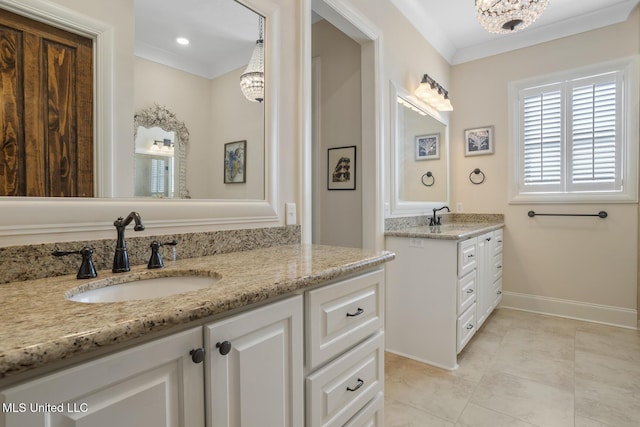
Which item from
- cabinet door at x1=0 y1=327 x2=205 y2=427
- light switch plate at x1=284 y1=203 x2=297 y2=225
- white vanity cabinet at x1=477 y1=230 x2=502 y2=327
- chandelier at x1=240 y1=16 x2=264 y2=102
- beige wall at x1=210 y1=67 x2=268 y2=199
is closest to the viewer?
cabinet door at x1=0 y1=327 x2=205 y2=427

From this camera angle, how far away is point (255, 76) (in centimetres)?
154

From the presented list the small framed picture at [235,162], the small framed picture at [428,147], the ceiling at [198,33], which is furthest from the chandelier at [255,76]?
the small framed picture at [428,147]

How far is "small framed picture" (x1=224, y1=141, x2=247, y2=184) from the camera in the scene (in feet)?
4.73

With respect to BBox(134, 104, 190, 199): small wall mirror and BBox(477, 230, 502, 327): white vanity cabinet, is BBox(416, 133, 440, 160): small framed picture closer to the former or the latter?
BBox(477, 230, 502, 327): white vanity cabinet

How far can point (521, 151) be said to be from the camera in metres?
3.35

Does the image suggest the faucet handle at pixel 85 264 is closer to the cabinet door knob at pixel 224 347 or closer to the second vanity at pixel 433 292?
the cabinet door knob at pixel 224 347

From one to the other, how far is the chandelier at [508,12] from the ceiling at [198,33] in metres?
1.64

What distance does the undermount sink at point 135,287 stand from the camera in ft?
2.85

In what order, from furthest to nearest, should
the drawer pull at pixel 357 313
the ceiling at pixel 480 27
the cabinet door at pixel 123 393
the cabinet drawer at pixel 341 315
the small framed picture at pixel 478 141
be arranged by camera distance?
the small framed picture at pixel 478 141 → the ceiling at pixel 480 27 → the drawer pull at pixel 357 313 → the cabinet drawer at pixel 341 315 → the cabinet door at pixel 123 393

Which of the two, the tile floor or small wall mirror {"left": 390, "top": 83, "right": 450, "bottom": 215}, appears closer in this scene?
the tile floor

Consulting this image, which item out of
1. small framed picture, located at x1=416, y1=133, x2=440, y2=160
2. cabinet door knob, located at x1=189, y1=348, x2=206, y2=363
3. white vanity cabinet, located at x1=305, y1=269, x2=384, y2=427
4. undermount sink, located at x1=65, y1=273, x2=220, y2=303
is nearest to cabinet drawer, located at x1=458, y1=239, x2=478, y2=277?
small framed picture, located at x1=416, y1=133, x2=440, y2=160

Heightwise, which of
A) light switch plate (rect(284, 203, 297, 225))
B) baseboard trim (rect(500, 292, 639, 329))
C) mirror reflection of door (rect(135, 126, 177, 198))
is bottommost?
baseboard trim (rect(500, 292, 639, 329))

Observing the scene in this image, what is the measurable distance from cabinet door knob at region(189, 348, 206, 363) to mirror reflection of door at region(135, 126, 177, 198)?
692 millimetres

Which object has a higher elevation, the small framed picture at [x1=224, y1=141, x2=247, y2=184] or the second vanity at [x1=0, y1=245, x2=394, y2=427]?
the small framed picture at [x1=224, y1=141, x2=247, y2=184]
